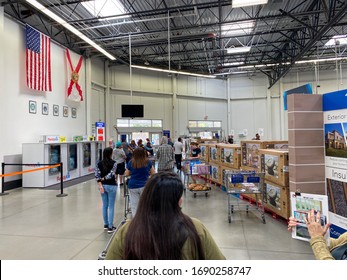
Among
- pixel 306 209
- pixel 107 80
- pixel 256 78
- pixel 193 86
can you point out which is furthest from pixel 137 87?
pixel 306 209

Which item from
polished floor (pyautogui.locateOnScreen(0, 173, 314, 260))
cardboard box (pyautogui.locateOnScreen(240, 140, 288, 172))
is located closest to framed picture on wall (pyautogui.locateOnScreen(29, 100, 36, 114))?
polished floor (pyautogui.locateOnScreen(0, 173, 314, 260))

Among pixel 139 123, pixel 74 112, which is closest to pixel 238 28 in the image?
pixel 74 112

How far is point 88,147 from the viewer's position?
36.9 feet

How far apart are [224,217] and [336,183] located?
7.40 ft

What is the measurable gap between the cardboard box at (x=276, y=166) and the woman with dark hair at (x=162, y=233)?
12.6ft

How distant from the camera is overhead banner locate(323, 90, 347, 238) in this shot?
133 inches

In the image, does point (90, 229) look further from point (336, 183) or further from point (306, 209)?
point (336, 183)

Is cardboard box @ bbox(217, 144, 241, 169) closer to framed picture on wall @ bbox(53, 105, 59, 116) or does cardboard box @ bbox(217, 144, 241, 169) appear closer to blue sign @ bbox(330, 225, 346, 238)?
blue sign @ bbox(330, 225, 346, 238)

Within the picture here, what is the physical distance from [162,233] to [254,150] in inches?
208

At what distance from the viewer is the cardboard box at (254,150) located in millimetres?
5781

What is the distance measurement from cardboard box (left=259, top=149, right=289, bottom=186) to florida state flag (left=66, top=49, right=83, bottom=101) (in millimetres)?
9249

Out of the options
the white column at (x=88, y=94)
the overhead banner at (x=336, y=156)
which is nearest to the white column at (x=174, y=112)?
the white column at (x=88, y=94)

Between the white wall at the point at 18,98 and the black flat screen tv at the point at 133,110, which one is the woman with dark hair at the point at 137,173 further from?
the black flat screen tv at the point at 133,110
